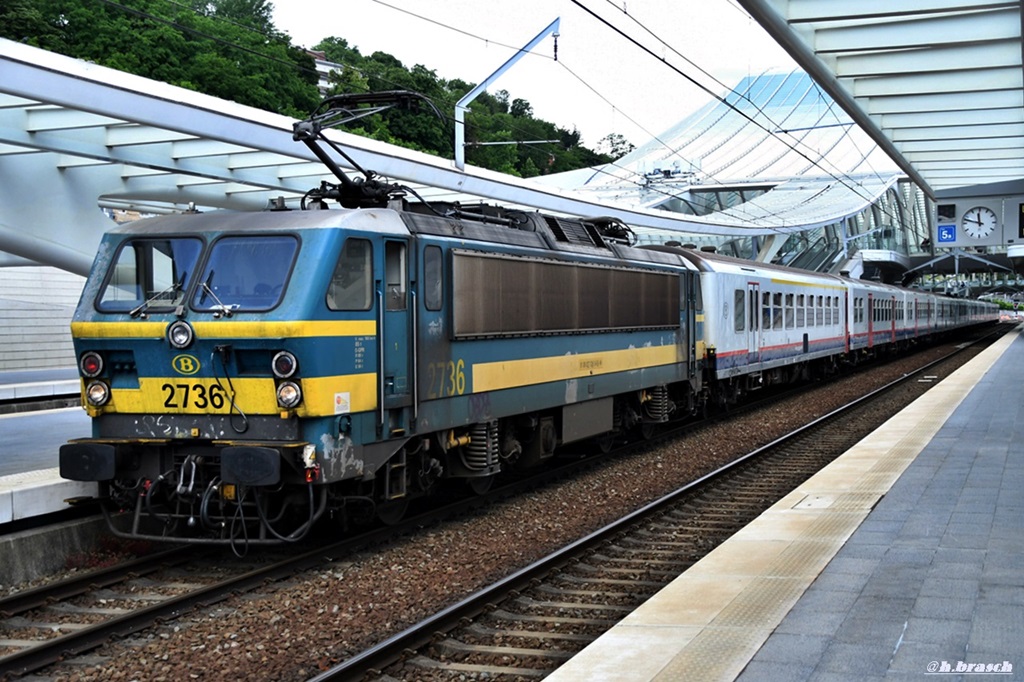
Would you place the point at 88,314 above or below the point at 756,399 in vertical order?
above

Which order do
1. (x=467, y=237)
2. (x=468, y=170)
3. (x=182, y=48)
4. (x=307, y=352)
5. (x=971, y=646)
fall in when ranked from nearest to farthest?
(x=971, y=646) < (x=307, y=352) < (x=467, y=237) < (x=468, y=170) < (x=182, y=48)

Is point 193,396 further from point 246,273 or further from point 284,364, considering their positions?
point 246,273

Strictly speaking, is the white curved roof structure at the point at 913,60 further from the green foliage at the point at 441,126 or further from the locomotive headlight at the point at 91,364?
the green foliage at the point at 441,126

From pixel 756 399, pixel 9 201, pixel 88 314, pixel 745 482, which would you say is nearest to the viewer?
pixel 88 314

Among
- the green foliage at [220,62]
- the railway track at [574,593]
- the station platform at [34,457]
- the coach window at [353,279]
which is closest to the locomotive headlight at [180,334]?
the coach window at [353,279]

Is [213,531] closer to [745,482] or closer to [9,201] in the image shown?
[745,482]

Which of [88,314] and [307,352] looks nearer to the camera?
[307,352]

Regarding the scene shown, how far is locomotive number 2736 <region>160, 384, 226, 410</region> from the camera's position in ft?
30.1

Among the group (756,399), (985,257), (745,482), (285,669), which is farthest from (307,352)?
(985,257)

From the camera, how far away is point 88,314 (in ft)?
32.2

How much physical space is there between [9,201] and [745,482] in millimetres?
12318

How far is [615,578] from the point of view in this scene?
9359 mm

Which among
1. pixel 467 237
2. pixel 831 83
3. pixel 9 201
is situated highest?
pixel 831 83

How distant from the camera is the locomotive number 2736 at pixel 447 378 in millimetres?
10586
